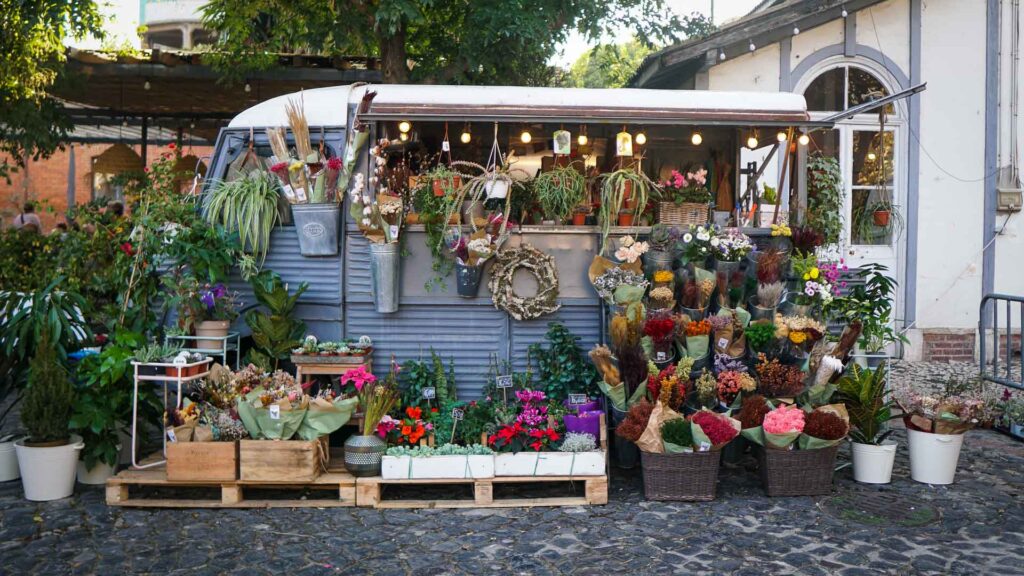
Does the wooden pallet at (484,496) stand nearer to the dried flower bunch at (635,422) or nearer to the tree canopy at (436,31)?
the dried flower bunch at (635,422)

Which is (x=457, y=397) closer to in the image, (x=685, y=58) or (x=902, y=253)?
(x=685, y=58)

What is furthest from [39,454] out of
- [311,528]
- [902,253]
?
[902,253]

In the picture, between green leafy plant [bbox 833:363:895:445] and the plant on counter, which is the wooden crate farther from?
green leafy plant [bbox 833:363:895:445]

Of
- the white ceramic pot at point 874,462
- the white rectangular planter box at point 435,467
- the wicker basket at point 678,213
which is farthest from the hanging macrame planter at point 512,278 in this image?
the white ceramic pot at point 874,462

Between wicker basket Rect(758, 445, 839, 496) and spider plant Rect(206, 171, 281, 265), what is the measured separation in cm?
407

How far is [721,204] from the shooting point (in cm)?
840

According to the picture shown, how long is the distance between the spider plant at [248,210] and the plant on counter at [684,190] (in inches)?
122

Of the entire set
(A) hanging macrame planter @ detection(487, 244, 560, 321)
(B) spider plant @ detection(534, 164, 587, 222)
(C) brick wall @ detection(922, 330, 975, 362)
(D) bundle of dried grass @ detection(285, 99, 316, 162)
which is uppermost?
(D) bundle of dried grass @ detection(285, 99, 316, 162)

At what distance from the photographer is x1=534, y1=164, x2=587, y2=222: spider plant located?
7102 millimetres

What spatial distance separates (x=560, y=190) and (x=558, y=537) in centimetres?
276

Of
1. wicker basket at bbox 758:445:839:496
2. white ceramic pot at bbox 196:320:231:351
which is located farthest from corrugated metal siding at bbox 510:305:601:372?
white ceramic pot at bbox 196:320:231:351

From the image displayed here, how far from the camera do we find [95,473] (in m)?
6.49

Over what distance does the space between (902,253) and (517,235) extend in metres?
5.90

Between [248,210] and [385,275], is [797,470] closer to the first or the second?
[385,275]
